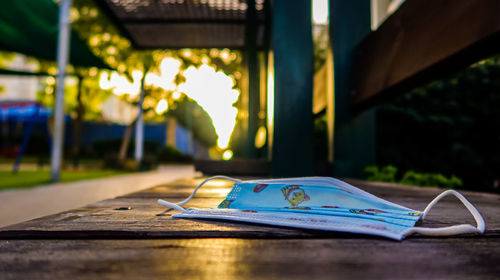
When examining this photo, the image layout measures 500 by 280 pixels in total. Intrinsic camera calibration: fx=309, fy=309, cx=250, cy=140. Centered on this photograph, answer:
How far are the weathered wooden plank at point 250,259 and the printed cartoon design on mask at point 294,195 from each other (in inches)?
12.9

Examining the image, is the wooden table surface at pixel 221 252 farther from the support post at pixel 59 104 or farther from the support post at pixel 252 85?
the support post at pixel 59 104

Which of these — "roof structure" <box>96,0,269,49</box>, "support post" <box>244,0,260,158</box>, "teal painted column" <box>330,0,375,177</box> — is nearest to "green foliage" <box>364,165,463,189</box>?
"teal painted column" <box>330,0,375,177</box>

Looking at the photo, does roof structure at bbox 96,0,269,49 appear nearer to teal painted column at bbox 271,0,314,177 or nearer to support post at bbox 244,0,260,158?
support post at bbox 244,0,260,158

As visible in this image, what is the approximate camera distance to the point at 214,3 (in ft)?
14.0

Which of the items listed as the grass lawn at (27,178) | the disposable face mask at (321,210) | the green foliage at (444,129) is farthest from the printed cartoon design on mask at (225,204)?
the grass lawn at (27,178)

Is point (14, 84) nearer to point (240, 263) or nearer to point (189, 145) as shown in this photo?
point (189, 145)

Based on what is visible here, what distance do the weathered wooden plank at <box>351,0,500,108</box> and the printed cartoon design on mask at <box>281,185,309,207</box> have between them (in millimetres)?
833

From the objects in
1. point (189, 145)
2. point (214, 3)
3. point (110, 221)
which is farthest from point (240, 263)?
point (189, 145)

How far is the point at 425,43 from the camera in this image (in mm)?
1430

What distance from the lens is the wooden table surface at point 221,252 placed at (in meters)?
0.47

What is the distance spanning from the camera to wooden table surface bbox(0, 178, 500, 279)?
1.54 feet

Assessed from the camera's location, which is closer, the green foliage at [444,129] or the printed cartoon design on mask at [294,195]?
the printed cartoon design on mask at [294,195]

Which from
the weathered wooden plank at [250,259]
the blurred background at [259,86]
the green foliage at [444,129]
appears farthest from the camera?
the green foliage at [444,129]

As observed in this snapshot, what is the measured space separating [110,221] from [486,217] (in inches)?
41.6
